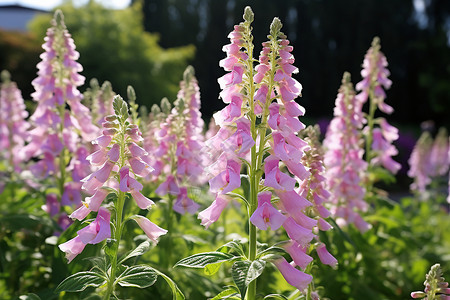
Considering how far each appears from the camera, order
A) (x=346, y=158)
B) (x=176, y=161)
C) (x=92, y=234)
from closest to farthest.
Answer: (x=92, y=234) → (x=176, y=161) → (x=346, y=158)

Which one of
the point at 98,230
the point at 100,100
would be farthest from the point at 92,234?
the point at 100,100

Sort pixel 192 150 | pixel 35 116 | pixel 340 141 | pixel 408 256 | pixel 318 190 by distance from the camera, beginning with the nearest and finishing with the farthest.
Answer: pixel 318 190 → pixel 192 150 → pixel 35 116 → pixel 340 141 → pixel 408 256

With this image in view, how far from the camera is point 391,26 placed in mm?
25844

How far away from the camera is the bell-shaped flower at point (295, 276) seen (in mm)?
1836

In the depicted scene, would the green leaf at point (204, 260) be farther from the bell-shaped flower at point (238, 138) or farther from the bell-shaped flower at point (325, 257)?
the bell-shaped flower at point (325, 257)

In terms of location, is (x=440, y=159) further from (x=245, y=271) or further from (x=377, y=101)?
(x=245, y=271)

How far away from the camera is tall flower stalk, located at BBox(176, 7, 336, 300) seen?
1.85m

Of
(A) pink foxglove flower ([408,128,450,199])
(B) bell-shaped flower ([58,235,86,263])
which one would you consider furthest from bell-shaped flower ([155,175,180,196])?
(A) pink foxglove flower ([408,128,450,199])

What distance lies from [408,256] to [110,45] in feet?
41.0

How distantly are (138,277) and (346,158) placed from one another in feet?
7.52

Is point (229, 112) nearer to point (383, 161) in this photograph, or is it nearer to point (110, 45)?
point (383, 161)

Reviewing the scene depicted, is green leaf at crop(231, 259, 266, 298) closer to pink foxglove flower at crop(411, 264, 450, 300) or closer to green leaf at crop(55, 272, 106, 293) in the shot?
green leaf at crop(55, 272, 106, 293)

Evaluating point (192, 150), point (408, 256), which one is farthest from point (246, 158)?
point (408, 256)

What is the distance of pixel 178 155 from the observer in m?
3.03
